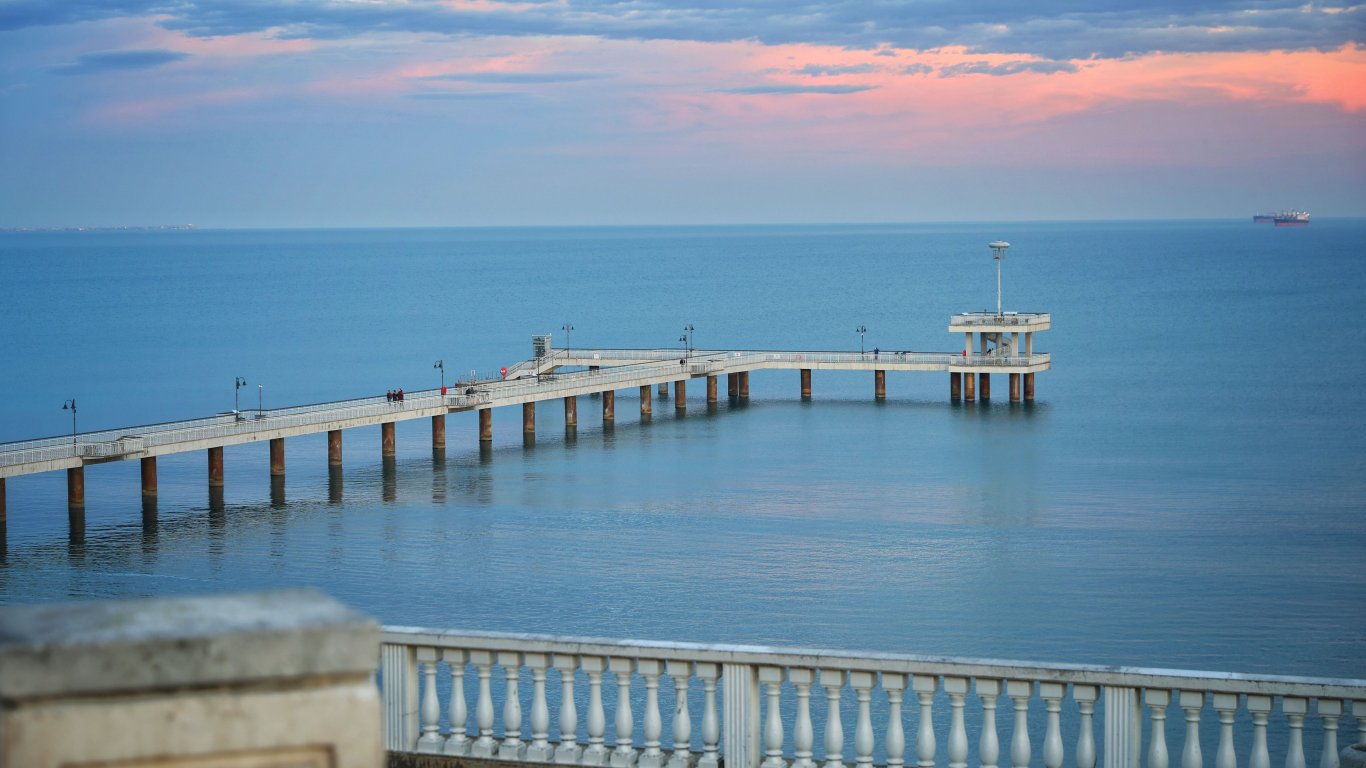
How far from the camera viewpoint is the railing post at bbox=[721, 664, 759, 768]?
416 inches

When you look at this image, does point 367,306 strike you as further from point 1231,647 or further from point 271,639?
point 271,639

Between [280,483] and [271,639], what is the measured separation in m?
59.7

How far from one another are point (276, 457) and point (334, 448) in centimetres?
312

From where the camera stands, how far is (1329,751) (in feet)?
33.2

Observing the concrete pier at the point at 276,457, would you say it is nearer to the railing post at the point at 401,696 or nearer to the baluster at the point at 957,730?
the railing post at the point at 401,696

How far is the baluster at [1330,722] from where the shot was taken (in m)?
9.95

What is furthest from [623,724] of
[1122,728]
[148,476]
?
[148,476]

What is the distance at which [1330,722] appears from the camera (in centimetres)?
1011

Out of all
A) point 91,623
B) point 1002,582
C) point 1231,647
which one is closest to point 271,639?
point 91,623

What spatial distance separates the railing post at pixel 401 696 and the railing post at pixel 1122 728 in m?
4.30

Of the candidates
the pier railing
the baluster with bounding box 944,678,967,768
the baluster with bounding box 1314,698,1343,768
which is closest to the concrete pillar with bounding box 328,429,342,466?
the pier railing

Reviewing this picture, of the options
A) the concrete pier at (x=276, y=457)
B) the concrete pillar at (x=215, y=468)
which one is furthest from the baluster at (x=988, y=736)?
the concrete pier at (x=276, y=457)

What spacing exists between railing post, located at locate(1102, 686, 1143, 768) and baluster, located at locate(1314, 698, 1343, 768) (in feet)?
3.43

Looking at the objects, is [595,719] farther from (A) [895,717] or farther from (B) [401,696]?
(A) [895,717]
